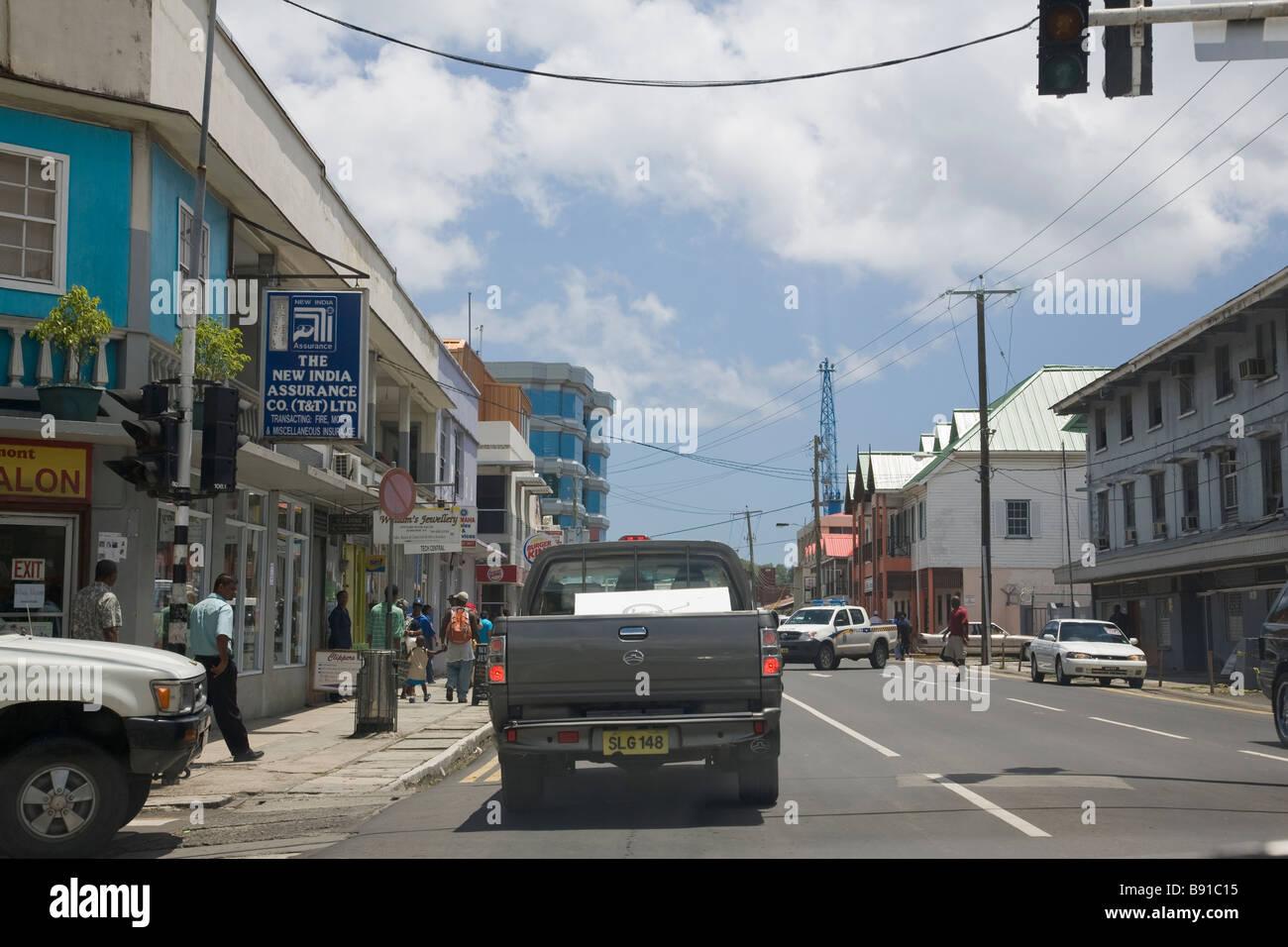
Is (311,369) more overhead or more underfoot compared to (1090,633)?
more overhead

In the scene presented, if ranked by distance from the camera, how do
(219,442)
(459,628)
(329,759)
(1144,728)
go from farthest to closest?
1. (459,628)
2. (1144,728)
3. (329,759)
4. (219,442)

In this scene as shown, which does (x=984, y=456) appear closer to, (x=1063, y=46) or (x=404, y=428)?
(x=404, y=428)

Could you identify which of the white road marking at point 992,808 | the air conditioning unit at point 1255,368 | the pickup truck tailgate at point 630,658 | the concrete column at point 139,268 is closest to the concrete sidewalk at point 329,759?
the pickup truck tailgate at point 630,658

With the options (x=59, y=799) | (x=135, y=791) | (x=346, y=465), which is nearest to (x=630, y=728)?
(x=135, y=791)

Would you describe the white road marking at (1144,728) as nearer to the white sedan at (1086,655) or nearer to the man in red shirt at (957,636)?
the white sedan at (1086,655)

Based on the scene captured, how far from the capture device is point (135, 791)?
28.6 ft

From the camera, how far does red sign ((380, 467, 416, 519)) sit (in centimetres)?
1728

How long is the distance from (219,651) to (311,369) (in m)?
5.28

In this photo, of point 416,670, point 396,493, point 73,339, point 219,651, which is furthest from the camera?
point 416,670

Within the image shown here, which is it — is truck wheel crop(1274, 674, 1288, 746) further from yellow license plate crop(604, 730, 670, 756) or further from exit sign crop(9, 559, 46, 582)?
exit sign crop(9, 559, 46, 582)

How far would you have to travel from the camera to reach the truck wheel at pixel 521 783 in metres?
9.82

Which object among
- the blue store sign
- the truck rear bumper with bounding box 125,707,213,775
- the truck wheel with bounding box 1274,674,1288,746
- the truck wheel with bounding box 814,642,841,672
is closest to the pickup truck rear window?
the truck rear bumper with bounding box 125,707,213,775

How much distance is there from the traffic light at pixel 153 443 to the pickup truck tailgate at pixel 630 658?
3987 mm
